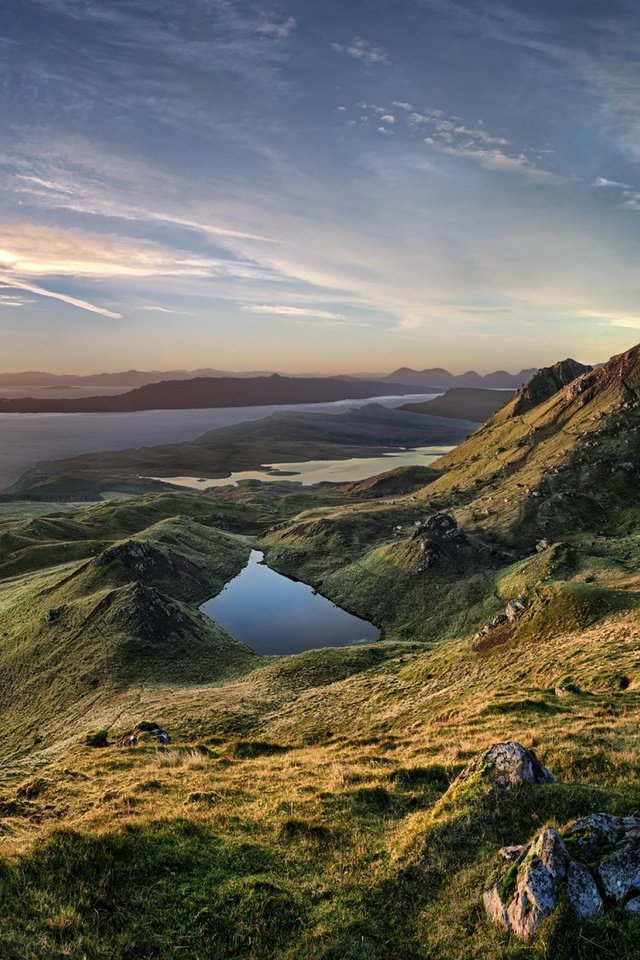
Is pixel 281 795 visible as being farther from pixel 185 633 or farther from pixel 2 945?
pixel 185 633

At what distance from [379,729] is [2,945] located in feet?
107

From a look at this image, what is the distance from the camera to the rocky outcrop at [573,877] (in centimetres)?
1263

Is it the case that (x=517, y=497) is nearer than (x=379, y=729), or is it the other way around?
(x=379, y=729)

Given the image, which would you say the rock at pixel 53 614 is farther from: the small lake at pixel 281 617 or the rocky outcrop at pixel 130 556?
the small lake at pixel 281 617

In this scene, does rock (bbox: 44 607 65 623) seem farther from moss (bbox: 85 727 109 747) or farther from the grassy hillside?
moss (bbox: 85 727 109 747)

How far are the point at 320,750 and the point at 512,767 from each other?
1876 cm

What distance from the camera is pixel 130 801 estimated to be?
23.9m

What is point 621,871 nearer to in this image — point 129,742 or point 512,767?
point 512,767

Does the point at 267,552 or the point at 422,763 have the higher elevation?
the point at 422,763

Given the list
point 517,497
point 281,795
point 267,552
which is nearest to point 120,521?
point 267,552

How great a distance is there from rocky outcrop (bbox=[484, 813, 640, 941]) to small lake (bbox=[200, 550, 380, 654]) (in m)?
71.4

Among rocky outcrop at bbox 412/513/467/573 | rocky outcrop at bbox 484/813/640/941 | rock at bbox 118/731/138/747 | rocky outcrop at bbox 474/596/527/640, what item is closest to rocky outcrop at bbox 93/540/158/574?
rocky outcrop at bbox 412/513/467/573

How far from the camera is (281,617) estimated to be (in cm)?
9894

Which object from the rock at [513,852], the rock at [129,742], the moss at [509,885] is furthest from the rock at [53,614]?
the moss at [509,885]
